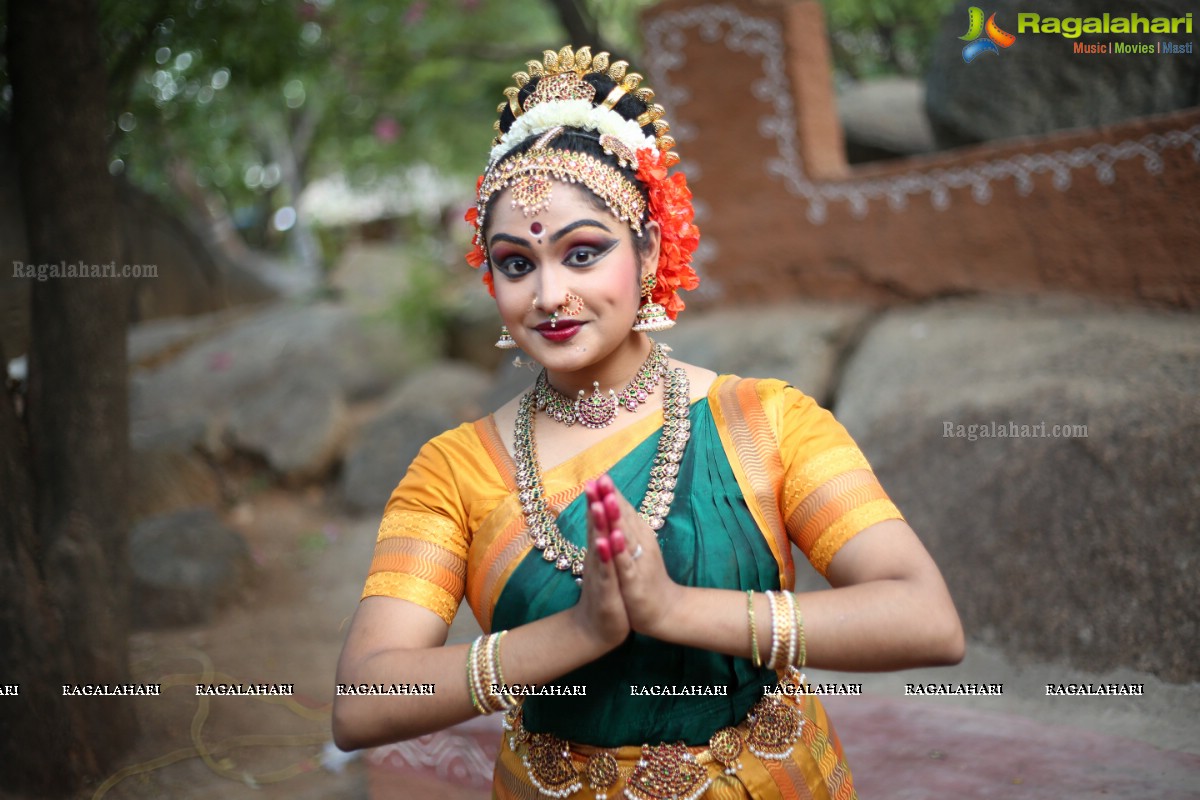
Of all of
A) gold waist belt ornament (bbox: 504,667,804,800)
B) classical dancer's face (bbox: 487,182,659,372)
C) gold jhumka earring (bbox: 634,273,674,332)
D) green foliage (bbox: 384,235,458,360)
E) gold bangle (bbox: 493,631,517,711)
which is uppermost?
classical dancer's face (bbox: 487,182,659,372)

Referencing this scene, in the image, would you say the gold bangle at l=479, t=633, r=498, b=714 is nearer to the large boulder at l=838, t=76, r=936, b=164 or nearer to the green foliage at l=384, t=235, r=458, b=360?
the large boulder at l=838, t=76, r=936, b=164

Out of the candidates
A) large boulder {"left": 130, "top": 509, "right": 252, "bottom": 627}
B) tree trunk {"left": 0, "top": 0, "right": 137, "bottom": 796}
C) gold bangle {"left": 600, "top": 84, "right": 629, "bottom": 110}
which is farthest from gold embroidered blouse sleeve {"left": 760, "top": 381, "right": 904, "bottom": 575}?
large boulder {"left": 130, "top": 509, "right": 252, "bottom": 627}

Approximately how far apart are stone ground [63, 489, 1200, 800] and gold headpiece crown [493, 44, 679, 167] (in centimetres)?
224

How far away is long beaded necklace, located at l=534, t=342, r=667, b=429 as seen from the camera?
218cm

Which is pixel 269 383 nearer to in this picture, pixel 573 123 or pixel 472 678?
pixel 573 123

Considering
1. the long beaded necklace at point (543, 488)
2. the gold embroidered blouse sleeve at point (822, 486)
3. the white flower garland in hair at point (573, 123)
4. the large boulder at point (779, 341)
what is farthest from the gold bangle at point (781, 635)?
the large boulder at point (779, 341)

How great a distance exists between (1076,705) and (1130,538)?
0.67 metres

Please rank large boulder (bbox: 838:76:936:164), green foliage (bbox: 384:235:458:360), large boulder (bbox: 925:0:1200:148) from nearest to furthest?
large boulder (bbox: 925:0:1200:148), large boulder (bbox: 838:76:936:164), green foliage (bbox: 384:235:458:360)

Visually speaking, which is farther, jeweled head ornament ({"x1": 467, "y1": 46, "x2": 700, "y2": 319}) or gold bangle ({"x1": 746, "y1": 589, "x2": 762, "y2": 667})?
jeweled head ornament ({"x1": 467, "y1": 46, "x2": 700, "y2": 319})

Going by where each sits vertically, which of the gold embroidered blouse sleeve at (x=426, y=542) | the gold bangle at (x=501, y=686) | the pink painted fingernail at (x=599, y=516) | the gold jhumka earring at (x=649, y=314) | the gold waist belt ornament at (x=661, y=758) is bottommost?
the gold waist belt ornament at (x=661, y=758)

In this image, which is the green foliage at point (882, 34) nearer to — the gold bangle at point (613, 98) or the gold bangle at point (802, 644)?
the gold bangle at point (613, 98)

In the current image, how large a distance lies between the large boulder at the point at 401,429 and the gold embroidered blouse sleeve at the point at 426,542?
Answer: 4.95m

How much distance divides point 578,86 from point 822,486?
1.01 metres

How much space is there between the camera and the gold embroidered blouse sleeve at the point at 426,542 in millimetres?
1994
